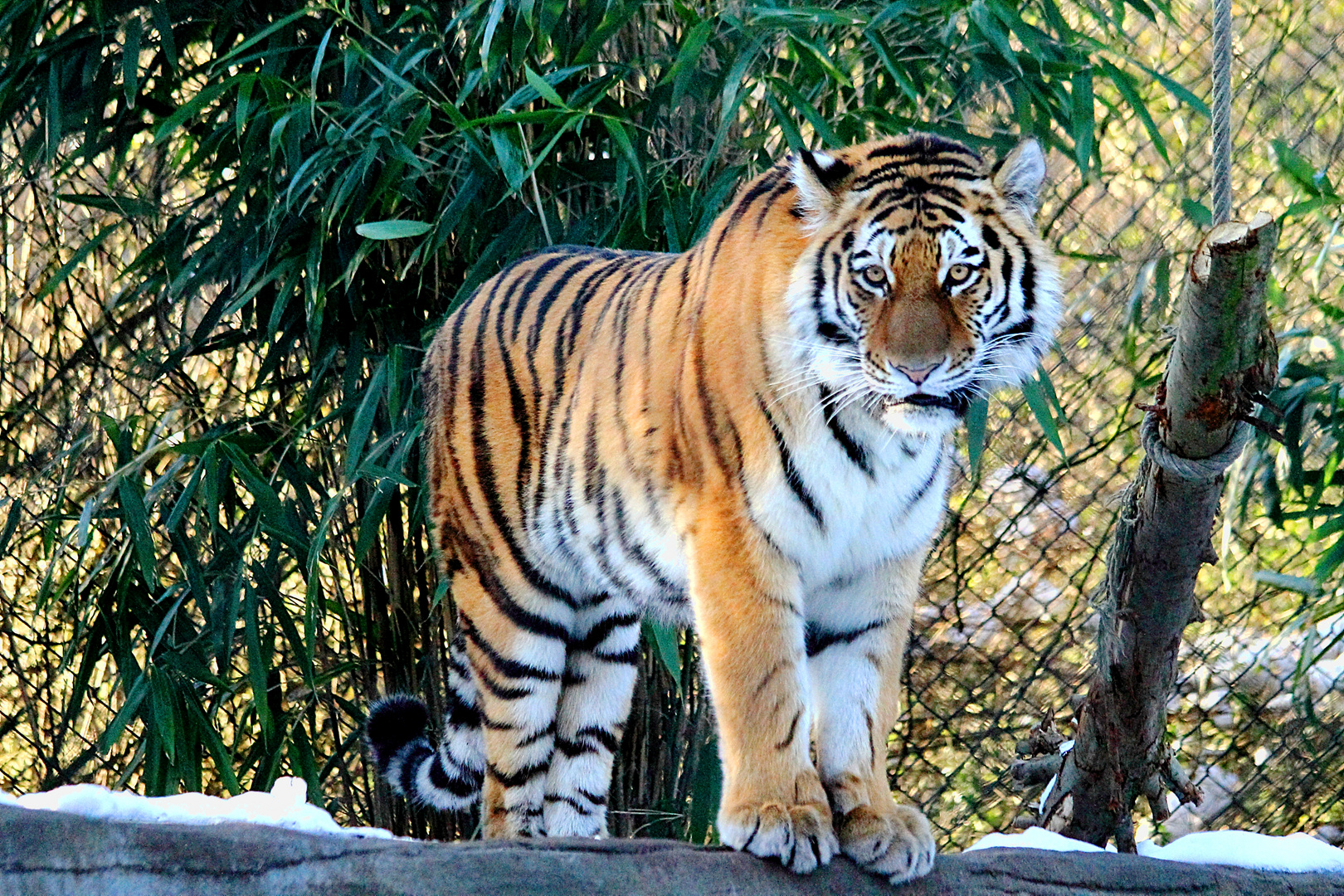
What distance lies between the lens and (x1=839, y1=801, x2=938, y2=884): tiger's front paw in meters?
1.65

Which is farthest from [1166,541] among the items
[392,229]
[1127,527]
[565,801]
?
[392,229]

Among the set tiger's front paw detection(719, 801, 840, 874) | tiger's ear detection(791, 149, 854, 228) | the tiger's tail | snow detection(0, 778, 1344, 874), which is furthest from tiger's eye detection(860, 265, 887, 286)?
the tiger's tail

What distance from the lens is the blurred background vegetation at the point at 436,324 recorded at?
252 centimetres

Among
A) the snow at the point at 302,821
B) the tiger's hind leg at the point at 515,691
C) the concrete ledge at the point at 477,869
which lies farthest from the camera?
the tiger's hind leg at the point at 515,691

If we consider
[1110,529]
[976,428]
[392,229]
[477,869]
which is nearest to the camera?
[477,869]

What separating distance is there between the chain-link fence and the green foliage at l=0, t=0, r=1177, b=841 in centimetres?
34

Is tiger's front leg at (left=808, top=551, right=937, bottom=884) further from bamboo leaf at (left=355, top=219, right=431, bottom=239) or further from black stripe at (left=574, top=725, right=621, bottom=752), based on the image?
bamboo leaf at (left=355, top=219, right=431, bottom=239)

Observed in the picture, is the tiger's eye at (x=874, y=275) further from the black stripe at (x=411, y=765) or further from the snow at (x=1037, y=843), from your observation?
the black stripe at (x=411, y=765)

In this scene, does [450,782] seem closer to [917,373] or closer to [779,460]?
[779,460]

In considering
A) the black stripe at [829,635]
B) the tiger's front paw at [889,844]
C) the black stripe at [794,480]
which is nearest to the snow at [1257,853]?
the tiger's front paw at [889,844]

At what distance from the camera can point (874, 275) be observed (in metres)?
1.70

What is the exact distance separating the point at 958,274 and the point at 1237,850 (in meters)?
0.81

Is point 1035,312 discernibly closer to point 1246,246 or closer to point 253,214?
point 1246,246

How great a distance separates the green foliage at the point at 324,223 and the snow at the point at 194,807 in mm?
915
